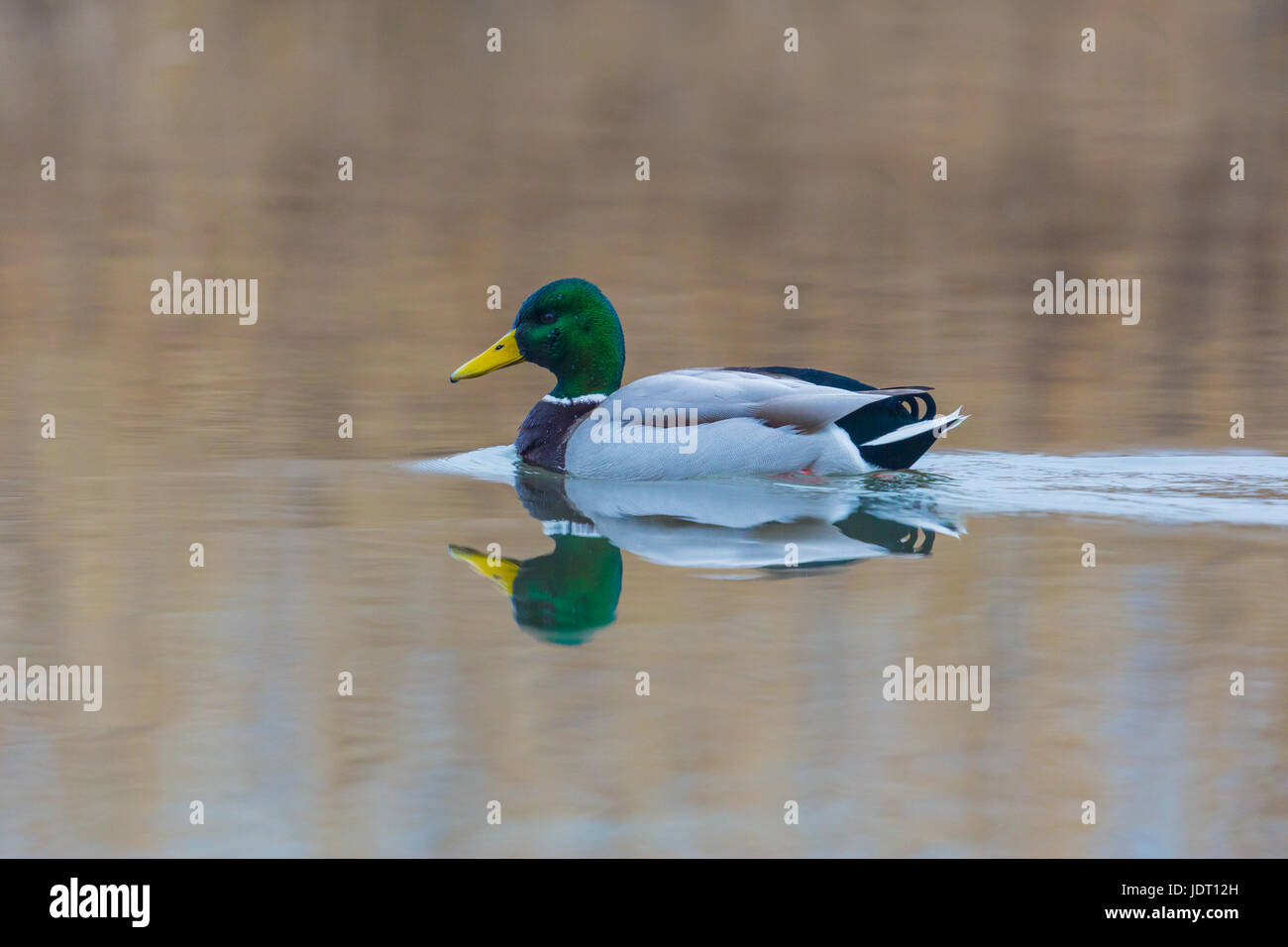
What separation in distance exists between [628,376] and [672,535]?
3.54 meters

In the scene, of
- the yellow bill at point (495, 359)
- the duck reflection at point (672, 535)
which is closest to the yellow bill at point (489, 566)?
the duck reflection at point (672, 535)

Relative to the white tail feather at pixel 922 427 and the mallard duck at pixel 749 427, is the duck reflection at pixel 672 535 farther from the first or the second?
→ the white tail feather at pixel 922 427

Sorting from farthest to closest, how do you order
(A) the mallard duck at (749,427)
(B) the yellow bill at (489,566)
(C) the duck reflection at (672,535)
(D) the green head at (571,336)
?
(D) the green head at (571,336) → (A) the mallard duck at (749,427) → (B) the yellow bill at (489,566) → (C) the duck reflection at (672,535)

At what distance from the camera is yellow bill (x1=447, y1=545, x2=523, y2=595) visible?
648 centimetres

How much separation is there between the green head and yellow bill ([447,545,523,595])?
1.95 metres

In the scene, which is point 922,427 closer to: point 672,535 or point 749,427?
point 749,427

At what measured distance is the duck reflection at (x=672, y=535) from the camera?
631 cm

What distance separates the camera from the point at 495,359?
8789 mm

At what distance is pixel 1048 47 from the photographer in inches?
742

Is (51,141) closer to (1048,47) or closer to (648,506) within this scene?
(1048,47)

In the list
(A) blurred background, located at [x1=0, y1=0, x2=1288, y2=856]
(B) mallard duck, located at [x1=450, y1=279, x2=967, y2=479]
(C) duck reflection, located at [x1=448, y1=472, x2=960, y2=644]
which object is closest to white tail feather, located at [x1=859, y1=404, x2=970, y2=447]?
(B) mallard duck, located at [x1=450, y1=279, x2=967, y2=479]

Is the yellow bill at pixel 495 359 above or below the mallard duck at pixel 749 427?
above

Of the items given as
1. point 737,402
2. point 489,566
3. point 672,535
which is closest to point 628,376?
point 737,402

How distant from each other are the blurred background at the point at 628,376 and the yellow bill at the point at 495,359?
0.43 metres
